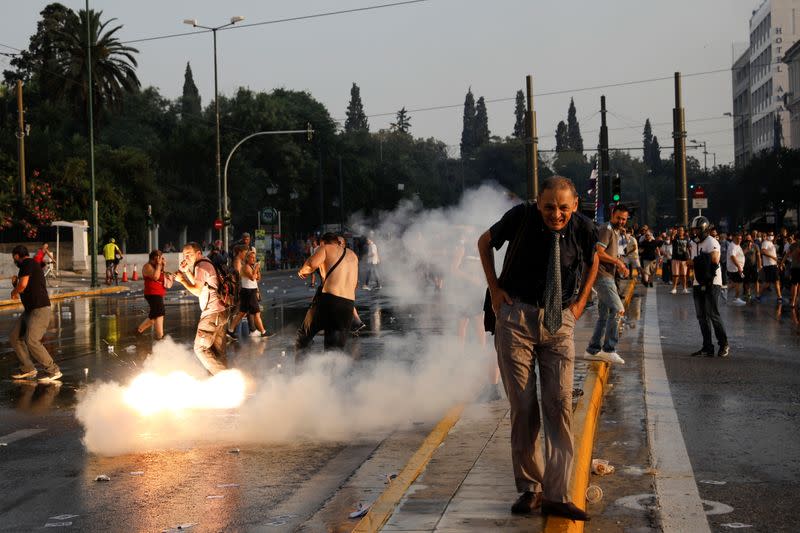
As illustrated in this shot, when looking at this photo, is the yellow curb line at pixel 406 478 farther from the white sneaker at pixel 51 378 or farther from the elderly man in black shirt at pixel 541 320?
the white sneaker at pixel 51 378

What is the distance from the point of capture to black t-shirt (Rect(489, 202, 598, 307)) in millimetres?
5492

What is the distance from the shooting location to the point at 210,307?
35.2 feet

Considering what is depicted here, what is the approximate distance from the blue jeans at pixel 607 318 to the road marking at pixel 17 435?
5.95 metres

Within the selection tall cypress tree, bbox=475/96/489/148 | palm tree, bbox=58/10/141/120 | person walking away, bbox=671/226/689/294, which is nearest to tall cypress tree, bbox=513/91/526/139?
tall cypress tree, bbox=475/96/489/148

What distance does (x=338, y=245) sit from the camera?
10828mm

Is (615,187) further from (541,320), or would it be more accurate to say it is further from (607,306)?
(541,320)

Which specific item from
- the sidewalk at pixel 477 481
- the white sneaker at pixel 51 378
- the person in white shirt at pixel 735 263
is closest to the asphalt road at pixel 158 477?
the white sneaker at pixel 51 378

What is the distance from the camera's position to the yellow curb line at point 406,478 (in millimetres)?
5335

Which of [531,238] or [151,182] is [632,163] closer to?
[151,182]

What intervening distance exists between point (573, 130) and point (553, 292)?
193290 mm

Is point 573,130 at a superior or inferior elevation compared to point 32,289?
superior

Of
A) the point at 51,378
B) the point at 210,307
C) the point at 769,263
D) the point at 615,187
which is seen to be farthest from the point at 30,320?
the point at 615,187

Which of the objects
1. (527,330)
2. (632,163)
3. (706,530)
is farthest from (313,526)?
(632,163)

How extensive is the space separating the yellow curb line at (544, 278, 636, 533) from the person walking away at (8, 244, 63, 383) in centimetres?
611
